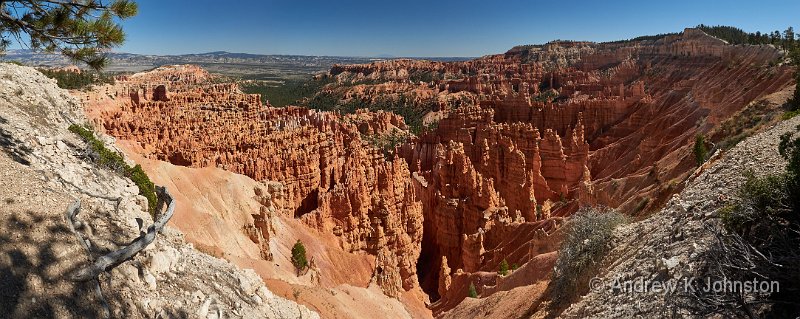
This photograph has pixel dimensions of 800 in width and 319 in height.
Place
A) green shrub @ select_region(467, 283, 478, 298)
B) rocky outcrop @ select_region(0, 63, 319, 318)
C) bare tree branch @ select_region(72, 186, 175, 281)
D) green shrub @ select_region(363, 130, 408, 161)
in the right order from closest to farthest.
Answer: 1. rocky outcrop @ select_region(0, 63, 319, 318)
2. bare tree branch @ select_region(72, 186, 175, 281)
3. green shrub @ select_region(467, 283, 478, 298)
4. green shrub @ select_region(363, 130, 408, 161)

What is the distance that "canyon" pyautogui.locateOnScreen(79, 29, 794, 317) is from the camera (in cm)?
2281

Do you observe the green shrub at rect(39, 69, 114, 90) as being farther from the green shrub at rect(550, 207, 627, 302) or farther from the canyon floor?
the green shrub at rect(550, 207, 627, 302)

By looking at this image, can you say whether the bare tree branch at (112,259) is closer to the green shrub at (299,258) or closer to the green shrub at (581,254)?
the green shrub at (581,254)

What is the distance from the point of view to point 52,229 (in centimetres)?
703

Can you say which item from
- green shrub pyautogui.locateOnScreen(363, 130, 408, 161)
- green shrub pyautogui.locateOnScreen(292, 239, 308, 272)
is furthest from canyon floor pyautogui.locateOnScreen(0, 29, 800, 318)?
green shrub pyautogui.locateOnScreen(363, 130, 408, 161)

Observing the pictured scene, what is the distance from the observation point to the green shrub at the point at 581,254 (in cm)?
1191

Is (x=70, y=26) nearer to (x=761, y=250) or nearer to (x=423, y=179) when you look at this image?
(x=761, y=250)

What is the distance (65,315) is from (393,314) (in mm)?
13793

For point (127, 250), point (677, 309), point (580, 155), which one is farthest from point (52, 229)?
point (580, 155)

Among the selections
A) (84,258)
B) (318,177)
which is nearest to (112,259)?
(84,258)

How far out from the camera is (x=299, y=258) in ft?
80.7

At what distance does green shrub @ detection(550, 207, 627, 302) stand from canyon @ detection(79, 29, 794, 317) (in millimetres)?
2387

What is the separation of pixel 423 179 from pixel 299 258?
19.4 m

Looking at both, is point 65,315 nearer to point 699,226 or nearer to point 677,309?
point 677,309
